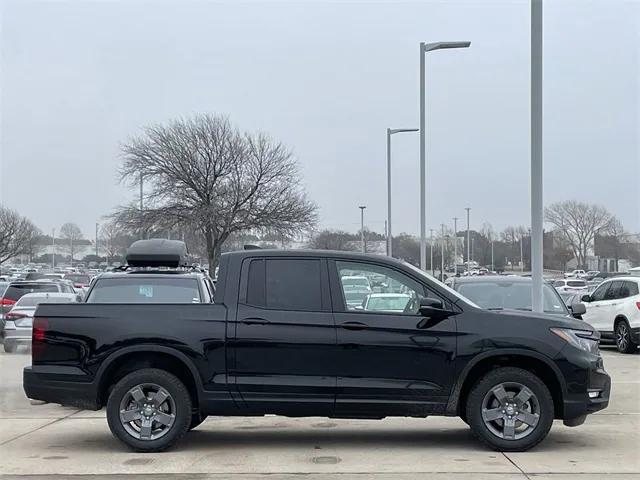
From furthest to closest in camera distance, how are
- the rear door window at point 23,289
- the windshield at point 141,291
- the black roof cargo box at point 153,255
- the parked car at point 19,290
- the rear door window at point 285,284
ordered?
the rear door window at point 23,289 → the parked car at point 19,290 → the black roof cargo box at point 153,255 → the windshield at point 141,291 → the rear door window at point 285,284

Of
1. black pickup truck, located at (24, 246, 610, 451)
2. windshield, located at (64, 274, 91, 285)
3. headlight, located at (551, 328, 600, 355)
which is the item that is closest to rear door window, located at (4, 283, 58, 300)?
black pickup truck, located at (24, 246, 610, 451)

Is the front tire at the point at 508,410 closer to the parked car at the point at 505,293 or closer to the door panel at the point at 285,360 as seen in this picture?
the door panel at the point at 285,360

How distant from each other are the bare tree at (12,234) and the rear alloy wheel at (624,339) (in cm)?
4424

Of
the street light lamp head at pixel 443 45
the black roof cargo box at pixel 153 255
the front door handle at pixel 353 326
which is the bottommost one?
the front door handle at pixel 353 326

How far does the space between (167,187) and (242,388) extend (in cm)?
2920

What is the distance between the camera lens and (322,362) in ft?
24.3

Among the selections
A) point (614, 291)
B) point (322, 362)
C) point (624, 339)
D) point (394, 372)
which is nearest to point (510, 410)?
point (394, 372)

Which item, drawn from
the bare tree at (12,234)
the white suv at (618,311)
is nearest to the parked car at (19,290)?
the white suv at (618,311)

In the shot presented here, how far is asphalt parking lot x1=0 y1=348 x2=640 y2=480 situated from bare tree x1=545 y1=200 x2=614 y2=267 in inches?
3004

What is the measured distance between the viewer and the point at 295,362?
7.43 m

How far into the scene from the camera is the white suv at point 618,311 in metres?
17.0

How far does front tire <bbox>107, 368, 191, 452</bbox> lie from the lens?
24.4ft

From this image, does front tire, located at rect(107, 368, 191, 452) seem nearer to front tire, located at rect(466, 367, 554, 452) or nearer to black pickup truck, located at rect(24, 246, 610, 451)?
black pickup truck, located at rect(24, 246, 610, 451)

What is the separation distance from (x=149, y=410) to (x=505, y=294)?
22.7 feet
